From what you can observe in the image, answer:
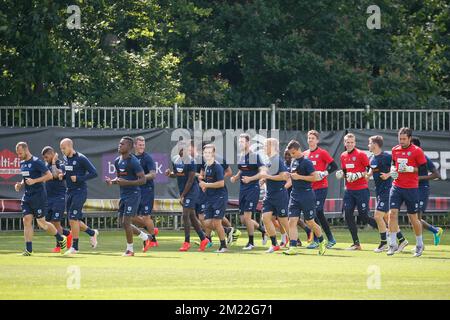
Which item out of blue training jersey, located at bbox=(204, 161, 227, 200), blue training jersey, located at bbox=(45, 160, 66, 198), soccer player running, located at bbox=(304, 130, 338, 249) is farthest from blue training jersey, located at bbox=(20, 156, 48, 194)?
soccer player running, located at bbox=(304, 130, 338, 249)

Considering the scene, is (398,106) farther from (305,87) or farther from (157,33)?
(157,33)

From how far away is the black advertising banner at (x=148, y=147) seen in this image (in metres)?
28.0

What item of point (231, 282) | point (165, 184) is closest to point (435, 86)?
point (165, 184)

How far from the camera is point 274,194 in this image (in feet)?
72.5

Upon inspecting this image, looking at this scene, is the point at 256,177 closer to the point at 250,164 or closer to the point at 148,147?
the point at 250,164

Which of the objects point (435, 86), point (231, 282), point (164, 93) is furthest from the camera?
point (435, 86)

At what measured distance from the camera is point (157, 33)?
35031mm

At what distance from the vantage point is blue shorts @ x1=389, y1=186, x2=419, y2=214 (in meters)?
20.6

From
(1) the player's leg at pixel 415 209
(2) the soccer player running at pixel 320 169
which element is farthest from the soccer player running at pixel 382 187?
(1) the player's leg at pixel 415 209

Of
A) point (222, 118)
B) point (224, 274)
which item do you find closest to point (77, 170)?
point (224, 274)

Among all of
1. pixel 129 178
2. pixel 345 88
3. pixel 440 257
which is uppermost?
pixel 345 88

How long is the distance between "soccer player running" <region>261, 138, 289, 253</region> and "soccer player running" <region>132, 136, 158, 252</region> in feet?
7.87

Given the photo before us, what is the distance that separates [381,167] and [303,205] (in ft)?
8.27

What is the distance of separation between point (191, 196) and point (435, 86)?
1542cm
